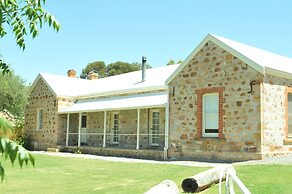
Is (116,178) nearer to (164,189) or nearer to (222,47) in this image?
(164,189)

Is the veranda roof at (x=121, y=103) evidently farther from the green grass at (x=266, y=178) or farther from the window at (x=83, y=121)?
the green grass at (x=266, y=178)

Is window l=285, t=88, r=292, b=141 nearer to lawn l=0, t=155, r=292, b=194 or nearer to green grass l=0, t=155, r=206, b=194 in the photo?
lawn l=0, t=155, r=292, b=194

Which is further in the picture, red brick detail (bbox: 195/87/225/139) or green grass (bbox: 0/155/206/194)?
red brick detail (bbox: 195/87/225/139)

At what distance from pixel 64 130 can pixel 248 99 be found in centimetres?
1529

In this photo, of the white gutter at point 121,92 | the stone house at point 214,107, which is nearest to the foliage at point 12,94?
the white gutter at point 121,92

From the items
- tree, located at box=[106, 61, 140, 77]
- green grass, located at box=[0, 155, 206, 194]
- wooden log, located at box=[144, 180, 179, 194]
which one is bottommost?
green grass, located at box=[0, 155, 206, 194]

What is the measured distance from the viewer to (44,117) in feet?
91.8

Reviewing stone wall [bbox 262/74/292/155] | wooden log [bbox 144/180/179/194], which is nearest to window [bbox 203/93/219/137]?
stone wall [bbox 262/74/292/155]

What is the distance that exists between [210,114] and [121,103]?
6.96 meters

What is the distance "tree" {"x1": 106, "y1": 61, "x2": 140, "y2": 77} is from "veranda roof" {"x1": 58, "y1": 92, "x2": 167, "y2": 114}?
3558 cm

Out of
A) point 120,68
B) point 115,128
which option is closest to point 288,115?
point 115,128

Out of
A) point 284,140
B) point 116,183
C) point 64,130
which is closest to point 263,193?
point 116,183

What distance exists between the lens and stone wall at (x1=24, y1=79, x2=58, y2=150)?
88.7 feet

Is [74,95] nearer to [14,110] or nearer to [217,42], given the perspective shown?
[14,110]
